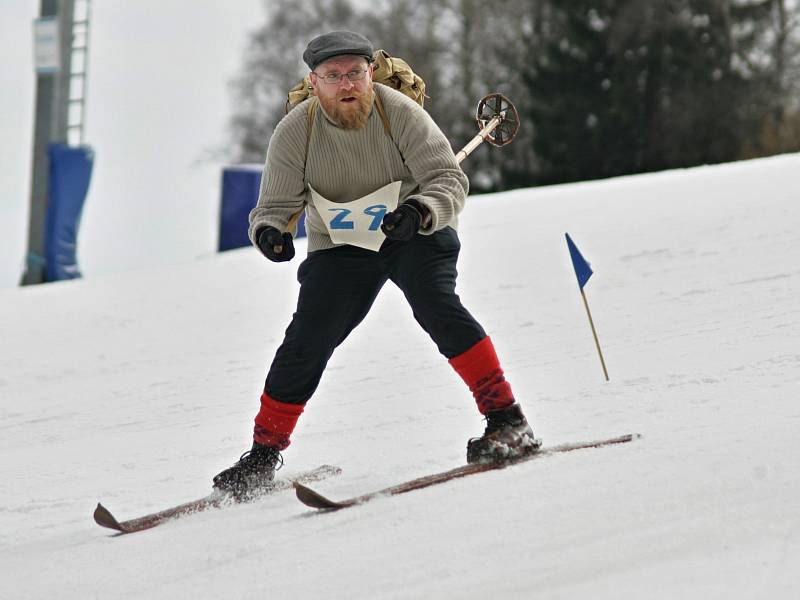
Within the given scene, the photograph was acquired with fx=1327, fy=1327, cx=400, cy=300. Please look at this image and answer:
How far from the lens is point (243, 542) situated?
345cm

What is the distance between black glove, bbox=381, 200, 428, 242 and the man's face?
341 millimetres

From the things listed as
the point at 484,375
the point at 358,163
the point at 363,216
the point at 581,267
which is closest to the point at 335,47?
the point at 358,163

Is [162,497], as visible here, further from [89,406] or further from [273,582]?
[89,406]

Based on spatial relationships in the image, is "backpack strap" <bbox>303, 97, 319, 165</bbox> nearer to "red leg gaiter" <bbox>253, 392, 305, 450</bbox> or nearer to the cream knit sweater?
the cream knit sweater

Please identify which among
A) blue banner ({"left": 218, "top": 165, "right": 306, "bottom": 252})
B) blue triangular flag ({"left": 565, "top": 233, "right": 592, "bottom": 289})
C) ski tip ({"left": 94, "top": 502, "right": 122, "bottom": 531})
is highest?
blue banner ({"left": 218, "top": 165, "right": 306, "bottom": 252})

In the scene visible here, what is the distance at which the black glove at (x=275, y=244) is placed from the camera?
12.6ft

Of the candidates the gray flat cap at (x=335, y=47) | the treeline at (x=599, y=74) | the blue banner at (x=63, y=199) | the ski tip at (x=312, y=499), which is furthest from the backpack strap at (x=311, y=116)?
the treeline at (x=599, y=74)

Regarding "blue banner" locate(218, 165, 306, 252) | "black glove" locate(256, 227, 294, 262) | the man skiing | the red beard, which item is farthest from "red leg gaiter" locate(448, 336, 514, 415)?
"blue banner" locate(218, 165, 306, 252)

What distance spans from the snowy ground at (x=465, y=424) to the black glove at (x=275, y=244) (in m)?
0.72

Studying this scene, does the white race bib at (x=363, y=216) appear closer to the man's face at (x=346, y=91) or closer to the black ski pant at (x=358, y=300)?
the black ski pant at (x=358, y=300)

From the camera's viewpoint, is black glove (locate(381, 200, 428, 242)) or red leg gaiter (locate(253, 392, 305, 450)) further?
red leg gaiter (locate(253, 392, 305, 450))

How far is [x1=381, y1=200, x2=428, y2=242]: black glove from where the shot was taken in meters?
3.63

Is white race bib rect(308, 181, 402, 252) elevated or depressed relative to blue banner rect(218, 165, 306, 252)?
depressed

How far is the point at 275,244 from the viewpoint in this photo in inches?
151
